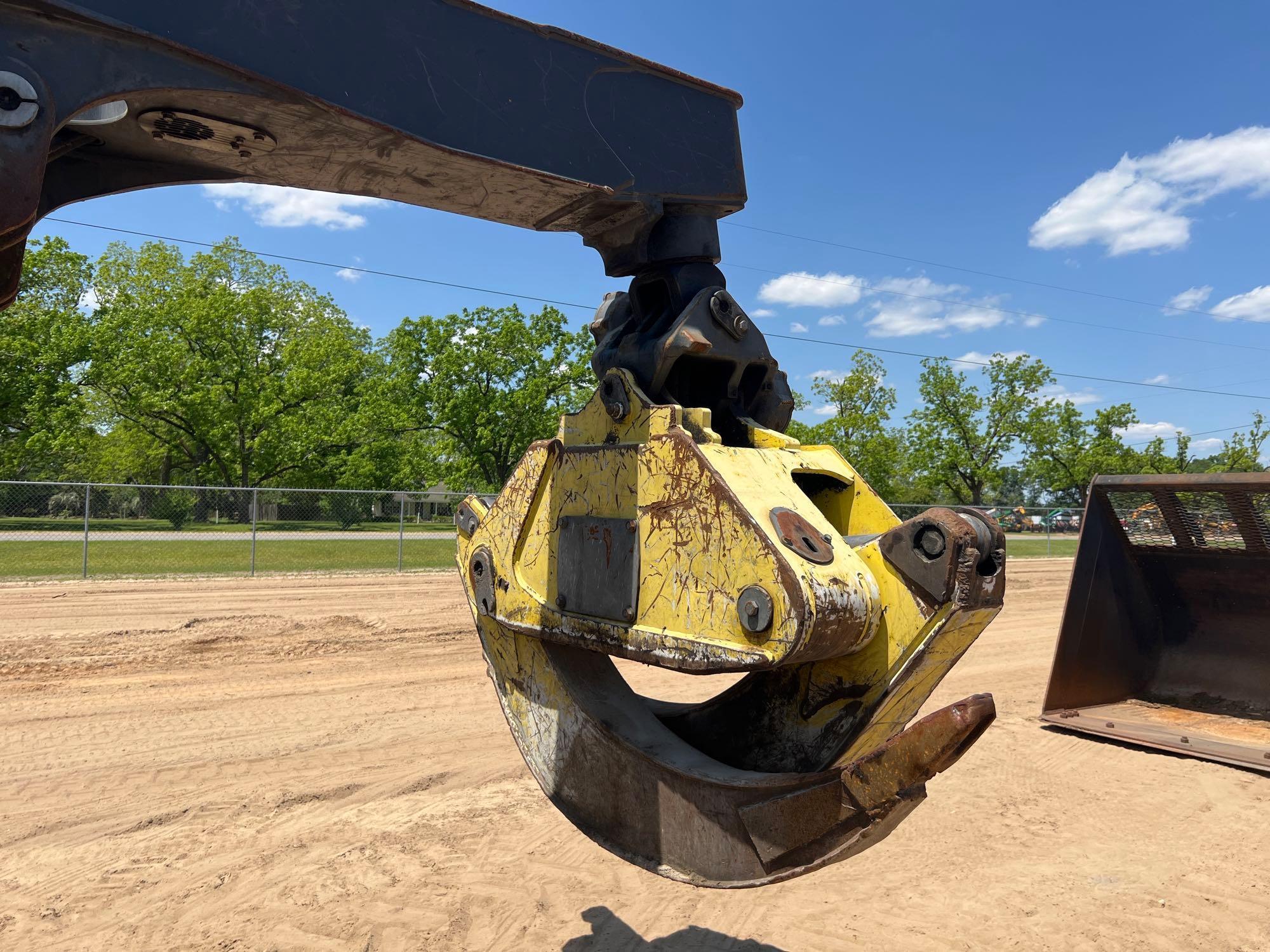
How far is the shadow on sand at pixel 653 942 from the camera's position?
3.76m

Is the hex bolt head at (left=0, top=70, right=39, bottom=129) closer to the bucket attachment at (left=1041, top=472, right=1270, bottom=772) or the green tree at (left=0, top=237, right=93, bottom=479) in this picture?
the bucket attachment at (left=1041, top=472, right=1270, bottom=772)

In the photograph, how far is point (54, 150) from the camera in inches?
85.4

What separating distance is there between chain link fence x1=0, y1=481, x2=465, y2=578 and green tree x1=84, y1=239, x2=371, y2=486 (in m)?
11.0

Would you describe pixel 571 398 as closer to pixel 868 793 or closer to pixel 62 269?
pixel 62 269

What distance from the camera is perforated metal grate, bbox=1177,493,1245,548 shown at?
7309 mm

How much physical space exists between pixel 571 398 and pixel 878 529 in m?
32.9

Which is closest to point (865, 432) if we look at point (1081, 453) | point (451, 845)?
point (1081, 453)

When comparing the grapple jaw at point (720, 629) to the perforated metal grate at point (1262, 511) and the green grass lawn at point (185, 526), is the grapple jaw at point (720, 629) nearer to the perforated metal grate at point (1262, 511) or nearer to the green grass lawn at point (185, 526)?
the perforated metal grate at point (1262, 511)

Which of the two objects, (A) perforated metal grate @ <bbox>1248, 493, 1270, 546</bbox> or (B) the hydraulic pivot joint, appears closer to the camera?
(B) the hydraulic pivot joint

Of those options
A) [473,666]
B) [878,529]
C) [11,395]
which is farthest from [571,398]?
[878,529]

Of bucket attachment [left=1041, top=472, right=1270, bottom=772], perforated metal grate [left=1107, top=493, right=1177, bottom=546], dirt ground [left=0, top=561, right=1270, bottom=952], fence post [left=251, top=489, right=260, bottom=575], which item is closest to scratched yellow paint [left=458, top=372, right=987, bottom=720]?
dirt ground [left=0, top=561, right=1270, bottom=952]

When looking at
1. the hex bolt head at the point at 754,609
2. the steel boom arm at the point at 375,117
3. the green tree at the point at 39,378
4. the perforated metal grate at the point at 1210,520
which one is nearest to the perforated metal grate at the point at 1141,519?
the perforated metal grate at the point at 1210,520

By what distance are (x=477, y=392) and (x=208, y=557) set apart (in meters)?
16.9

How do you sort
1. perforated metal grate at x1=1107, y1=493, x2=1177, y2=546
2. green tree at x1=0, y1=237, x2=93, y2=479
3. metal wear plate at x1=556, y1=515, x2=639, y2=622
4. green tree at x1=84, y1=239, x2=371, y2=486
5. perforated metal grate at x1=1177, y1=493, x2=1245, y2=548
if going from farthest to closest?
green tree at x1=84, y1=239, x2=371, y2=486
green tree at x1=0, y1=237, x2=93, y2=479
perforated metal grate at x1=1107, y1=493, x2=1177, y2=546
perforated metal grate at x1=1177, y1=493, x2=1245, y2=548
metal wear plate at x1=556, y1=515, x2=639, y2=622
